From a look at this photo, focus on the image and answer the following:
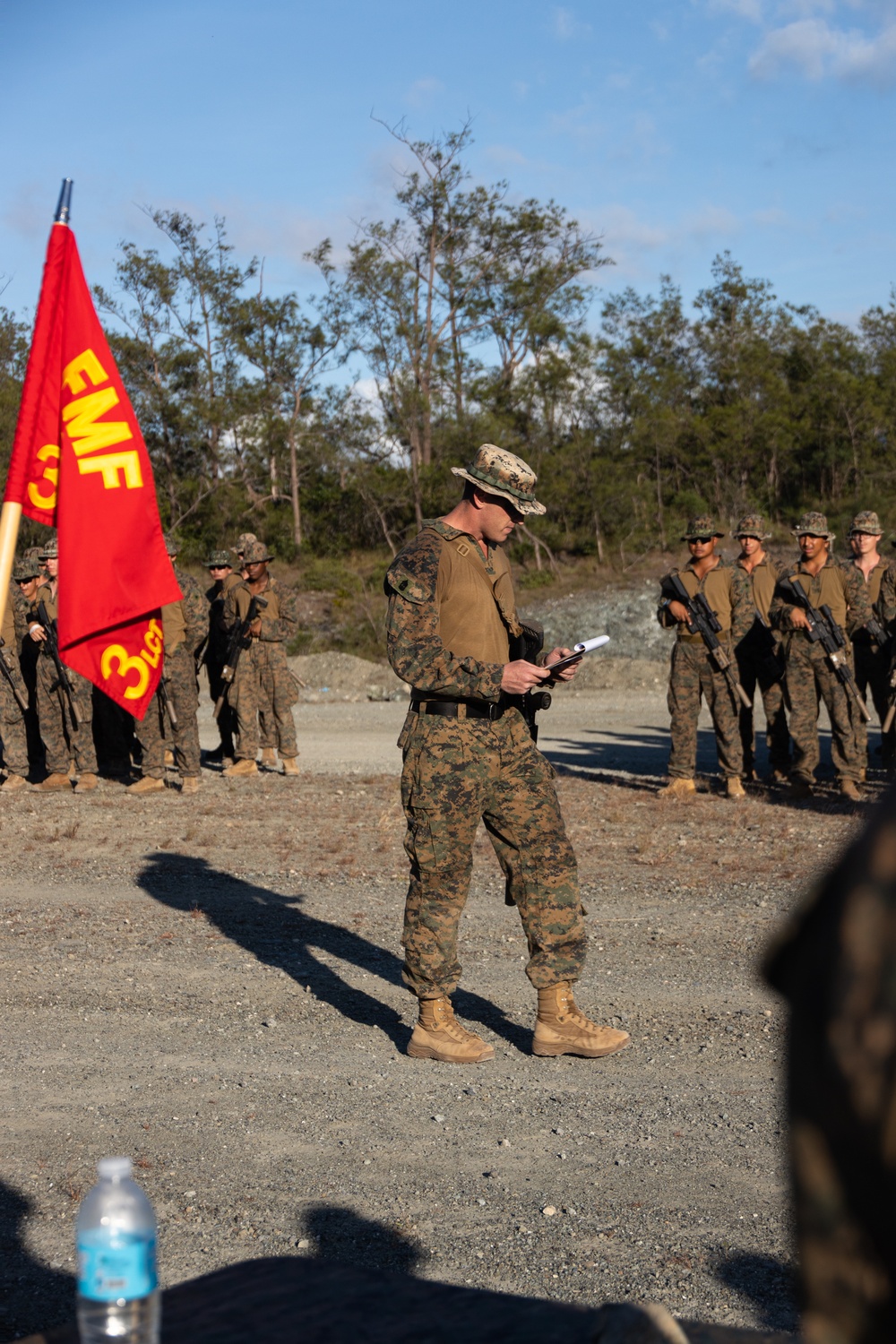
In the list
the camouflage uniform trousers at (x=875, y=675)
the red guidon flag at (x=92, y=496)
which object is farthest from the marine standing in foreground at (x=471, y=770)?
the camouflage uniform trousers at (x=875, y=675)

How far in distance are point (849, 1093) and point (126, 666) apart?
409 cm

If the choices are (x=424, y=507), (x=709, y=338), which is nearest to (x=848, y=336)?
(x=709, y=338)

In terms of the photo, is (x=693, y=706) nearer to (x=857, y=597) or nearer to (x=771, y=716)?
(x=771, y=716)

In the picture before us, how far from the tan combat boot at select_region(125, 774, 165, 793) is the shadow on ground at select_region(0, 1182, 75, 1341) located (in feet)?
28.6

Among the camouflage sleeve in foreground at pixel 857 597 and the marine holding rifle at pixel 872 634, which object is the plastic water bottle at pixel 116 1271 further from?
the camouflage sleeve in foreground at pixel 857 597

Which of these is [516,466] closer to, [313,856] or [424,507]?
[313,856]

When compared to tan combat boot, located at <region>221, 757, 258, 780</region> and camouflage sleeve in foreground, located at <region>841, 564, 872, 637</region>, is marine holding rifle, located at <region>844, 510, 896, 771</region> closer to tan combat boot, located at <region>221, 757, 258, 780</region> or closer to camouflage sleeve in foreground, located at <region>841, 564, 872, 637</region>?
camouflage sleeve in foreground, located at <region>841, 564, 872, 637</region>

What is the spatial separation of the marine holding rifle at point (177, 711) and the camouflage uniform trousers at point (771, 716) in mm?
5326

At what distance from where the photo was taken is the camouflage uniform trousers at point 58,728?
1251 cm

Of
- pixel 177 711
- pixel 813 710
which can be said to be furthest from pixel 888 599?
pixel 177 711

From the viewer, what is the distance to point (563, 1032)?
4.88 metres

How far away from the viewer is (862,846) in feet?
2.42

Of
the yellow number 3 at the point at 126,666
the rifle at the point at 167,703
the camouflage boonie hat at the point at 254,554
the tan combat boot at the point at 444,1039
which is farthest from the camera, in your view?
the camouflage boonie hat at the point at 254,554

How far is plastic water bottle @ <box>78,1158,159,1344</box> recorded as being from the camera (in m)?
1.47
